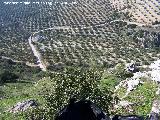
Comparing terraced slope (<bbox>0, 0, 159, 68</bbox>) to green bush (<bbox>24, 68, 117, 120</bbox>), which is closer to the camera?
green bush (<bbox>24, 68, 117, 120</bbox>)

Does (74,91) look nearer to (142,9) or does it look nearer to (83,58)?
(83,58)

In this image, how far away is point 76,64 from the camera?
109 meters

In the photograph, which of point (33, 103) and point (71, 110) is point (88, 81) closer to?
point (71, 110)

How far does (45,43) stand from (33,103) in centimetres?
9521

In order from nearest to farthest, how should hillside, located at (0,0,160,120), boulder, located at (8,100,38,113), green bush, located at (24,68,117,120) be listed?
green bush, located at (24,68,117,120) → hillside, located at (0,0,160,120) → boulder, located at (8,100,38,113)

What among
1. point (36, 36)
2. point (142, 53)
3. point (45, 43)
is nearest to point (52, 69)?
point (142, 53)

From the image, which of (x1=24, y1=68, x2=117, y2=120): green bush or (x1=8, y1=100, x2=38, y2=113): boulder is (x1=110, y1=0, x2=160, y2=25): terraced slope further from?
(x1=24, y1=68, x2=117, y2=120): green bush

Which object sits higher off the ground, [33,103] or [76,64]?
[33,103]

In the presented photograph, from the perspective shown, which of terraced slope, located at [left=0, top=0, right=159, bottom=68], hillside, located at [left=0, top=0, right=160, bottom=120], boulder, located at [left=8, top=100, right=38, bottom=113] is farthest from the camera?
terraced slope, located at [left=0, top=0, right=159, bottom=68]

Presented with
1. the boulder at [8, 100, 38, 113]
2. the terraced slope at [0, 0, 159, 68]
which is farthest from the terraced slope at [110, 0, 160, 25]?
the boulder at [8, 100, 38, 113]

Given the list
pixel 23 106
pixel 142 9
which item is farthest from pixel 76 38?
pixel 23 106

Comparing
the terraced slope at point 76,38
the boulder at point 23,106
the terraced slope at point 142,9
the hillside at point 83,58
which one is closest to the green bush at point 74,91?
the hillside at point 83,58

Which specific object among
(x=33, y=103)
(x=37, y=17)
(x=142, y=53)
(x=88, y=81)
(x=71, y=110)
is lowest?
(x=37, y=17)

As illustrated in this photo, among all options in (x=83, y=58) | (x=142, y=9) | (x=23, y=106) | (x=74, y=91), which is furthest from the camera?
(x=142, y=9)
